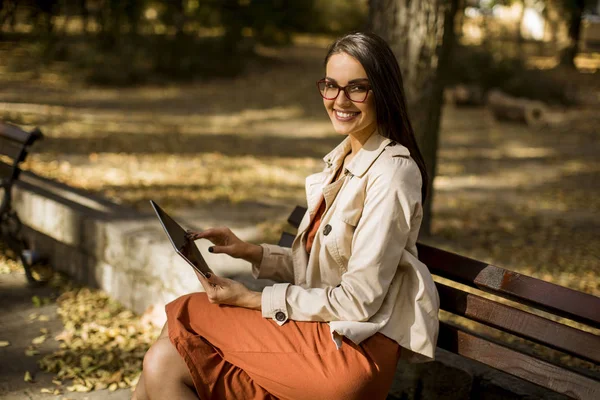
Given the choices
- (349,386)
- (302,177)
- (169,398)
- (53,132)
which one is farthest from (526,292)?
(53,132)

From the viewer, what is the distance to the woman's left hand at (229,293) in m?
2.52

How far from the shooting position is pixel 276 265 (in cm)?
295

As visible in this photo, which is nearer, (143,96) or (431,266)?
(431,266)

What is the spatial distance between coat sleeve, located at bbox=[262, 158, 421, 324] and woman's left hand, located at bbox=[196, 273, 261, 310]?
0.61 feet

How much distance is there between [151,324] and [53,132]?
6338 millimetres

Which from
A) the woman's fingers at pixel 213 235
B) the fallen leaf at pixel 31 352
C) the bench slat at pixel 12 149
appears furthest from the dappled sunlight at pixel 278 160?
the woman's fingers at pixel 213 235

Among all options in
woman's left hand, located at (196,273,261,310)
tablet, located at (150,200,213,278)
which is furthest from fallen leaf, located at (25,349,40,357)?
woman's left hand, located at (196,273,261,310)

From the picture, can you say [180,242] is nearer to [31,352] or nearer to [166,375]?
[166,375]

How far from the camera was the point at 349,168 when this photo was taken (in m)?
2.56

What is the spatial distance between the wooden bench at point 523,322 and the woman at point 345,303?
0.26 m

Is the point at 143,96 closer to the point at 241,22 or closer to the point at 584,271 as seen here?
the point at 241,22

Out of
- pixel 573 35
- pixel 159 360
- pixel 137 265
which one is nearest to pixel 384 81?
pixel 159 360

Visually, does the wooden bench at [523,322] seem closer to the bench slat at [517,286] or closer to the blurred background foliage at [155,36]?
the bench slat at [517,286]

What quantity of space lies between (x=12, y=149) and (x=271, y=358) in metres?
2.98
